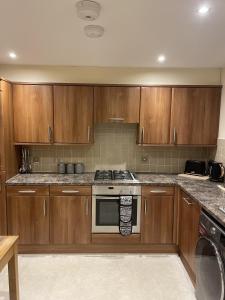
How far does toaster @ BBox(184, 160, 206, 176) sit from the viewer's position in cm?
322

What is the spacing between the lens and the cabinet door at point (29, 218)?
9.24ft

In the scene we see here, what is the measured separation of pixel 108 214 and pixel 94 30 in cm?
206

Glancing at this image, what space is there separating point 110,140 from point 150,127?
0.64 metres

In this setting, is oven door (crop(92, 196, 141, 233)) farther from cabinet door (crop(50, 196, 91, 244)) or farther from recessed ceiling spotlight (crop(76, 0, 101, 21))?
recessed ceiling spotlight (crop(76, 0, 101, 21))

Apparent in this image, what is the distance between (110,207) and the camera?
2.87 meters

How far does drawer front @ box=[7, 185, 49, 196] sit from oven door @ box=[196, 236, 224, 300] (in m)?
1.82

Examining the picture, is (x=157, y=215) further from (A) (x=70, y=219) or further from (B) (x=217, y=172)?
(A) (x=70, y=219)

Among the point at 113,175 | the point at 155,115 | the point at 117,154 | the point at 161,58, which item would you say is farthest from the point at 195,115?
the point at 113,175

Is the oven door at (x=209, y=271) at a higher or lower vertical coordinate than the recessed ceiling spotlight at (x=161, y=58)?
lower

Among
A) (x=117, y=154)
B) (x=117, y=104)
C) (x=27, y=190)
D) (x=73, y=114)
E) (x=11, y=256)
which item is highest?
(x=117, y=104)

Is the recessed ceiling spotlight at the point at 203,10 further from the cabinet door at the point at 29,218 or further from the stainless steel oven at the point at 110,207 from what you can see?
the cabinet door at the point at 29,218

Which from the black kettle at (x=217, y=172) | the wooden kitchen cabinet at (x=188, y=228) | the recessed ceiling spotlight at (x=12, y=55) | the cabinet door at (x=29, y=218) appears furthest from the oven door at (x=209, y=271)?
the recessed ceiling spotlight at (x=12, y=55)

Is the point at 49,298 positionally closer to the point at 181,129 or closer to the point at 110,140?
the point at 110,140

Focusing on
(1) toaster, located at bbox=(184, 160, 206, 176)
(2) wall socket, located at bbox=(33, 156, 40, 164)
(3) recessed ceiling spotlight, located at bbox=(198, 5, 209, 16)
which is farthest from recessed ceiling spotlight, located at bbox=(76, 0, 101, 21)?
(1) toaster, located at bbox=(184, 160, 206, 176)
